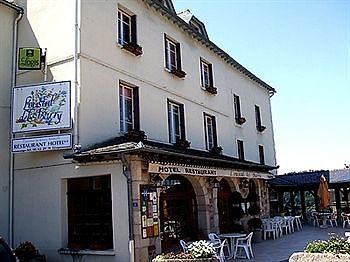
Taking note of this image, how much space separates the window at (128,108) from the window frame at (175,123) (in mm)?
2052

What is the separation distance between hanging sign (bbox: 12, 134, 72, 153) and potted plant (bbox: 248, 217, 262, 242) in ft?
30.6

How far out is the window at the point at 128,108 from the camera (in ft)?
40.7

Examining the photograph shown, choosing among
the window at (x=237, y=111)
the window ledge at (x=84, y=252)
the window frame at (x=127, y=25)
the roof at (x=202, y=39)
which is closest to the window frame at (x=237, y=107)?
the window at (x=237, y=111)

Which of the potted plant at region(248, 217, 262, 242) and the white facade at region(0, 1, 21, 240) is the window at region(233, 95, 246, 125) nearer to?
the potted plant at region(248, 217, 262, 242)

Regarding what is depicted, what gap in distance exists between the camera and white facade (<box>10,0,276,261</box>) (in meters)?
9.94

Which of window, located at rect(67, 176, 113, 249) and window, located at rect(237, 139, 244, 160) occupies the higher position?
window, located at rect(237, 139, 244, 160)

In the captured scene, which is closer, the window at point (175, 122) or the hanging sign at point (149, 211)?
the hanging sign at point (149, 211)

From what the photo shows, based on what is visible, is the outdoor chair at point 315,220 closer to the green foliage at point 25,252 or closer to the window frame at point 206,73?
the window frame at point 206,73


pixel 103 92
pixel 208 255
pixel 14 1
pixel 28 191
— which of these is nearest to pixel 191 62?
pixel 103 92

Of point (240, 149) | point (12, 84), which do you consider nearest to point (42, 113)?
point (12, 84)

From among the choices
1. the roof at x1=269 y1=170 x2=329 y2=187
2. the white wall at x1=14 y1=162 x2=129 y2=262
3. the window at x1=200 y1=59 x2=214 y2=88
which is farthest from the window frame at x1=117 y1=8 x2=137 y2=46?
the roof at x1=269 y1=170 x2=329 y2=187

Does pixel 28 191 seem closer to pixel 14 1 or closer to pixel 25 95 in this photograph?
pixel 25 95

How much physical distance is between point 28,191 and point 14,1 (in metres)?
6.20

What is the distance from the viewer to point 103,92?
37.8 feet
